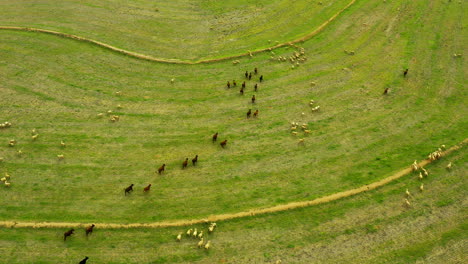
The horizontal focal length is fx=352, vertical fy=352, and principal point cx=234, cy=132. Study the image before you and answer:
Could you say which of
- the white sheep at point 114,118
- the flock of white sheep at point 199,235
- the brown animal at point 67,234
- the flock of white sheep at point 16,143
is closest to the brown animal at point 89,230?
the brown animal at point 67,234

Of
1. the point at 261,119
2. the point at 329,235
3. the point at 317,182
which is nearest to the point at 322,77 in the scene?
the point at 261,119

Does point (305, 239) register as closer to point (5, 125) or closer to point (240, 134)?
point (240, 134)

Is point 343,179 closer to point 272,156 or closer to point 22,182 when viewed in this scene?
point 272,156

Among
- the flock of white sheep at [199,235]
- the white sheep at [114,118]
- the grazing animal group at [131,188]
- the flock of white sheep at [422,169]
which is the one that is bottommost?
the flock of white sheep at [199,235]

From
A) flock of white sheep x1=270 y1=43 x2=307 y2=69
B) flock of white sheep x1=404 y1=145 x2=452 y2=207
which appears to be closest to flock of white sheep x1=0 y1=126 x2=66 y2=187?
flock of white sheep x1=270 y1=43 x2=307 y2=69

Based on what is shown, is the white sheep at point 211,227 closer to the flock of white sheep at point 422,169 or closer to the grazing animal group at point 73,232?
the grazing animal group at point 73,232

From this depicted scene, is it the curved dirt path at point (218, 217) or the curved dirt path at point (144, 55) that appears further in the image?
the curved dirt path at point (144, 55)

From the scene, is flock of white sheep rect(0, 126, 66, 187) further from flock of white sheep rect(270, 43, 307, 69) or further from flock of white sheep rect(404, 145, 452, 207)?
flock of white sheep rect(404, 145, 452, 207)

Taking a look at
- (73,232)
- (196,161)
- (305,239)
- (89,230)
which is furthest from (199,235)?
(73,232)
